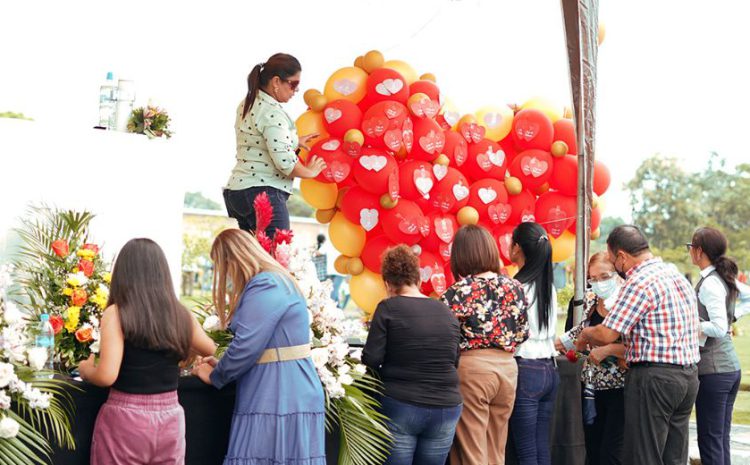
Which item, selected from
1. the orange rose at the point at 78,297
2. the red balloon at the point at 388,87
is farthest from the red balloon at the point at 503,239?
the orange rose at the point at 78,297

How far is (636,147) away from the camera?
26.6 m

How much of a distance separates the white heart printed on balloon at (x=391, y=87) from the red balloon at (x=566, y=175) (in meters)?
1.17

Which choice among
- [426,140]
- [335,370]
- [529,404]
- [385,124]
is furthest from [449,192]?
[335,370]

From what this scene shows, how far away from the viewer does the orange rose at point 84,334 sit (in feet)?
9.87

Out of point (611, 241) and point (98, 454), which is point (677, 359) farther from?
point (98, 454)

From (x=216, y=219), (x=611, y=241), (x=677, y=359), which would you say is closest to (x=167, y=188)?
(x=611, y=241)

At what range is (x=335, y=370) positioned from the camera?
138 inches

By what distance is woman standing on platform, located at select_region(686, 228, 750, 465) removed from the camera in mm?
4465

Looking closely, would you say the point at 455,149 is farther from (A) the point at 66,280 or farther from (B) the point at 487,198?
(A) the point at 66,280

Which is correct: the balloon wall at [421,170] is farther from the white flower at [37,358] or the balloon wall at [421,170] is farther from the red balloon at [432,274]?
the white flower at [37,358]

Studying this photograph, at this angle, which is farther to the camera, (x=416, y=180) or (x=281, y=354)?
(x=416, y=180)

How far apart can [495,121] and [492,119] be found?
2cm

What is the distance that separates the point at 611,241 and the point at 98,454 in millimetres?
2355

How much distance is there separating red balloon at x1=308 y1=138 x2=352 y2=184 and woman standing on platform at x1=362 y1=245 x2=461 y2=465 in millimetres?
2135
